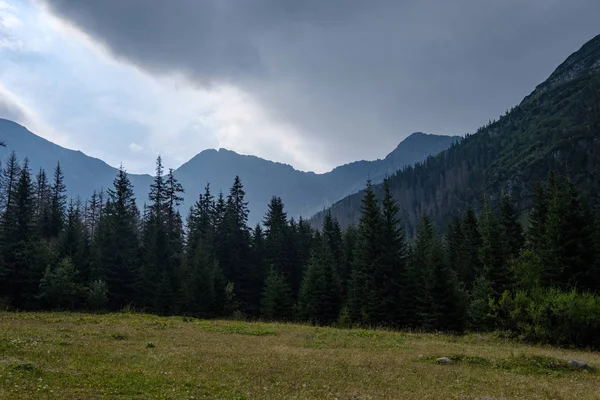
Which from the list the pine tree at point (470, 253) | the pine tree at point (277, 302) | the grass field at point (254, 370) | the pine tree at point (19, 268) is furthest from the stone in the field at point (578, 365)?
the pine tree at point (19, 268)

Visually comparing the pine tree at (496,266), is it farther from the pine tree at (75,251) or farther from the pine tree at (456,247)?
the pine tree at (75,251)

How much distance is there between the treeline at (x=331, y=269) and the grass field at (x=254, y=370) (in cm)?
1304

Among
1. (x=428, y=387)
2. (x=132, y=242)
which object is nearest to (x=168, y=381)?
(x=428, y=387)

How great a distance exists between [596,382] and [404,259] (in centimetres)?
3143

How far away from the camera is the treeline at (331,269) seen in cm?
3653

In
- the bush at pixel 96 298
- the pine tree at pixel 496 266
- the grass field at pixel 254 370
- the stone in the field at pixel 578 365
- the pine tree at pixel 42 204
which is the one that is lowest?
the stone in the field at pixel 578 365

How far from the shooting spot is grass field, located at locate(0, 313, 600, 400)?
35.5 feet

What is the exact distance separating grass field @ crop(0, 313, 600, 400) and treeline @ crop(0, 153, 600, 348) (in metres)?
13.0

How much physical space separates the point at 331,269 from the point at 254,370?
37126 millimetres

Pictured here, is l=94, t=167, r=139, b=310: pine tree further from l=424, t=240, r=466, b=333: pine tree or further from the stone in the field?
the stone in the field

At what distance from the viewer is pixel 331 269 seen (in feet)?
167

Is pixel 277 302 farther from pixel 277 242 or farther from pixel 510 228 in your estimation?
pixel 510 228

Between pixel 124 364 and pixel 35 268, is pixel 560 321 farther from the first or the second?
pixel 35 268

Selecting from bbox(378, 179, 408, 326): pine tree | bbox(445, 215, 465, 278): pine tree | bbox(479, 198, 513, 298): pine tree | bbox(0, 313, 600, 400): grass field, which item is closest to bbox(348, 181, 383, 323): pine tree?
bbox(378, 179, 408, 326): pine tree
